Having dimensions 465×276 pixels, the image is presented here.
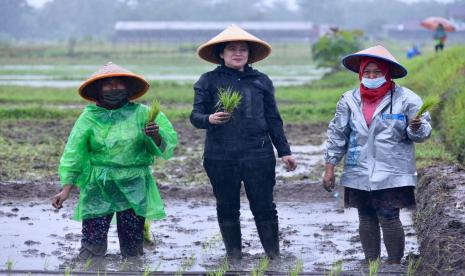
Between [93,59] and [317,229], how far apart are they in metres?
45.4

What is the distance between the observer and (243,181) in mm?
6695

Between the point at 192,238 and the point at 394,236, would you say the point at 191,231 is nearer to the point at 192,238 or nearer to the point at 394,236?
the point at 192,238

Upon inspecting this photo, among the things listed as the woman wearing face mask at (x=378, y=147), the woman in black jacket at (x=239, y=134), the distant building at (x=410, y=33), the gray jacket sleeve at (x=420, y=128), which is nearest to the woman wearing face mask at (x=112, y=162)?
the woman in black jacket at (x=239, y=134)

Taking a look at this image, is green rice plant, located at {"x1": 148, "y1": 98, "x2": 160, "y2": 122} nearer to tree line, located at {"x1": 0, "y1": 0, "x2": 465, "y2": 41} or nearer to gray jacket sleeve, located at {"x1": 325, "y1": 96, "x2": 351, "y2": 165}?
gray jacket sleeve, located at {"x1": 325, "y1": 96, "x2": 351, "y2": 165}

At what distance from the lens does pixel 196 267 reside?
258 inches

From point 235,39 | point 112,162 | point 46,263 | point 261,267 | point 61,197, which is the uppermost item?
point 235,39

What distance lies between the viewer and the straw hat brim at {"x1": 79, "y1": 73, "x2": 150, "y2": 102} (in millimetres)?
6688

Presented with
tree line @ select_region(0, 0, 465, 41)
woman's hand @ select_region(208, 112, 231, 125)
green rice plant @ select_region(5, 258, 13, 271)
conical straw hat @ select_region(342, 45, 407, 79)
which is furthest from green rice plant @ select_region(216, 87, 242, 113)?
tree line @ select_region(0, 0, 465, 41)

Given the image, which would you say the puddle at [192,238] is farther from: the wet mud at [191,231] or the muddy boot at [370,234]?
the muddy boot at [370,234]

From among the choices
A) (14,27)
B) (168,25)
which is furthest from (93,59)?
(14,27)

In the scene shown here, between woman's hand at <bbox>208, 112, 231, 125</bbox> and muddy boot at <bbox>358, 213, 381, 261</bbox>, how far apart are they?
3.77 feet

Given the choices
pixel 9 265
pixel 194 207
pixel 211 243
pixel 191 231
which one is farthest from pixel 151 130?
pixel 194 207

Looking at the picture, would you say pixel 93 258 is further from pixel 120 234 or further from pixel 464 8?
pixel 464 8

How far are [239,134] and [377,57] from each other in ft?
3.42
